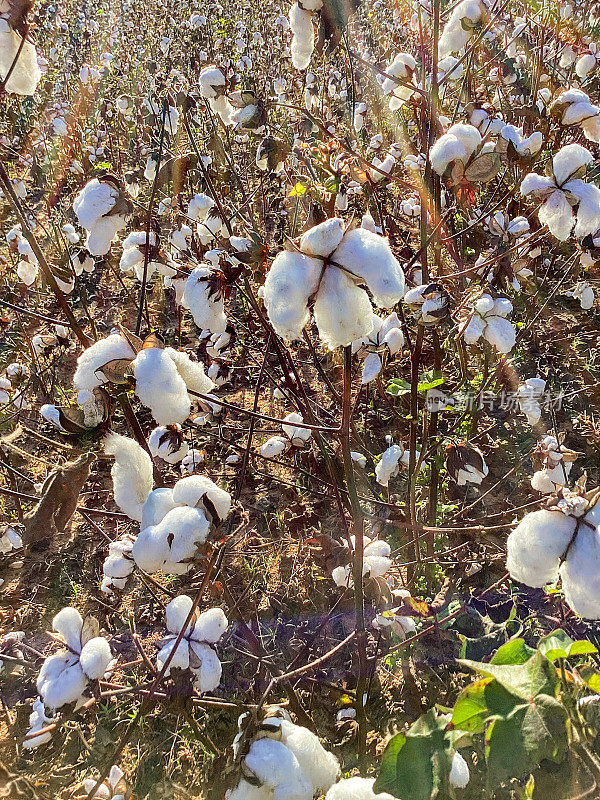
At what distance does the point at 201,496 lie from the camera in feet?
3.72

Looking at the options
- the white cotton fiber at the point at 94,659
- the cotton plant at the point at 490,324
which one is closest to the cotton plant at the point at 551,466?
the cotton plant at the point at 490,324

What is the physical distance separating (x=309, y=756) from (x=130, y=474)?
60 centimetres

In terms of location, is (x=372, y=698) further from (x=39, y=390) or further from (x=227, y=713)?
(x=39, y=390)

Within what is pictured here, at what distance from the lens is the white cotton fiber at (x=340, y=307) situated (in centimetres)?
94

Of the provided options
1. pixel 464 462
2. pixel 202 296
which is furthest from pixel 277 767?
pixel 464 462

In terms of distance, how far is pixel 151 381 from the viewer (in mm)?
1046

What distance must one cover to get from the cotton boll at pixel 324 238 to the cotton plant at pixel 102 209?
66 cm

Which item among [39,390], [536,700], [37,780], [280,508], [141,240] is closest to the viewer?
[536,700]

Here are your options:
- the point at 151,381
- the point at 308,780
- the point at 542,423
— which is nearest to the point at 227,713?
the point at 308,780

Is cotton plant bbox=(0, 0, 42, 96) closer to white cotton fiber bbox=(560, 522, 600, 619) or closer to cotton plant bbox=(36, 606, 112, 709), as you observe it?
cotton plant bbox=(36, 606, 112, 709)

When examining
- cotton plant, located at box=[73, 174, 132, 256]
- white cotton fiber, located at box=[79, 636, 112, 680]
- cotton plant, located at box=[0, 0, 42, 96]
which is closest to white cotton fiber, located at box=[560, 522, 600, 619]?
white cotton fiber, located at box=[79, 636, 112, 680]

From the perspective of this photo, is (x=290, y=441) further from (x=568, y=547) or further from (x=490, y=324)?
(x=568, y=547)

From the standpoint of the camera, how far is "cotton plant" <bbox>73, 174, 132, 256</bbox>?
138cm

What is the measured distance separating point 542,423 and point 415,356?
5.79 ft
